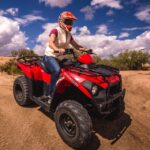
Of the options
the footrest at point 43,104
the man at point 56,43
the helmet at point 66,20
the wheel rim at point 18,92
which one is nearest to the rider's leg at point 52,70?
the man at point 56,43

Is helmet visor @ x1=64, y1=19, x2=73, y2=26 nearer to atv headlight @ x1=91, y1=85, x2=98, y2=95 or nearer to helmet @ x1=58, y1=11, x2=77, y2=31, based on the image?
helmet @ x1=58, y1=11, x2=77, y2=31

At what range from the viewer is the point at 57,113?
495 cm

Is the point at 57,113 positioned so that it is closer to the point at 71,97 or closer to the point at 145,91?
the point at 71,97

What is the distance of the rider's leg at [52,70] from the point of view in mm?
5262

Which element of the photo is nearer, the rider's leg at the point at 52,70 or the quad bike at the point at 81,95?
the quad bike at the point at 81,95

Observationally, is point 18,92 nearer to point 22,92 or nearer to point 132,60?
point 22,92

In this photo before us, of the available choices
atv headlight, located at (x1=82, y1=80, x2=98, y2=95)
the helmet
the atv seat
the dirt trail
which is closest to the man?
the helmet

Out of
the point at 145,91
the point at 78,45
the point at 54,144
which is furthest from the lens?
the point at 145,91

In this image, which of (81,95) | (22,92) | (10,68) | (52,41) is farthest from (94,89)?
(10,68)

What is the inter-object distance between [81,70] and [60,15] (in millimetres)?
1565

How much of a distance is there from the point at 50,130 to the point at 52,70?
1.39 m

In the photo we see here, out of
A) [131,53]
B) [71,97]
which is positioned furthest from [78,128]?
[131,53]

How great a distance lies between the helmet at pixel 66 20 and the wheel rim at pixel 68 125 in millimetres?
2101

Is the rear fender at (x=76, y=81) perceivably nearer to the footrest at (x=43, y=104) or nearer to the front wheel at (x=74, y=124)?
the front wheel at (x=74, y=124)
